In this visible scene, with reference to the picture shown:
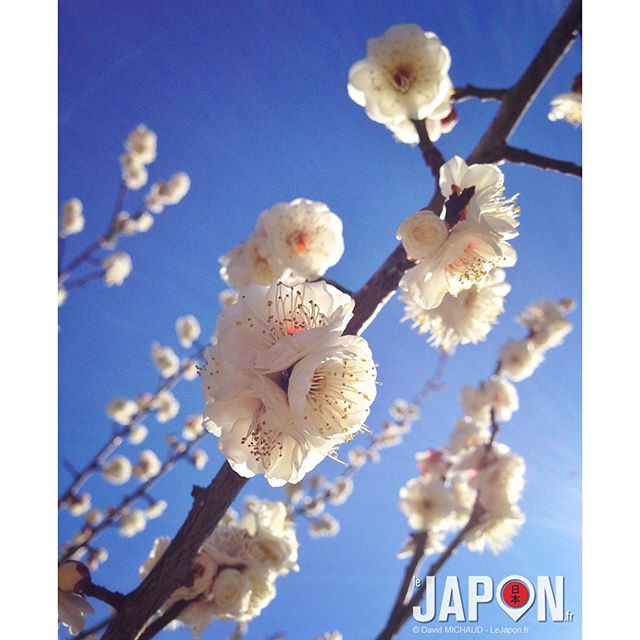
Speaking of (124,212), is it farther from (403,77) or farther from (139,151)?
(403,77)

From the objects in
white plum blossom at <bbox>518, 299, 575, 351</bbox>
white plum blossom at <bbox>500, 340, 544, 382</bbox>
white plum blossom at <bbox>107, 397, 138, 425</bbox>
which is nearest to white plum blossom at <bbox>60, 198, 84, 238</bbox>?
white plum blossom at <bbox>107, 397, 138, 425</bbox>

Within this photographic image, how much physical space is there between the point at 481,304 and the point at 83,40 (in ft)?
3.46

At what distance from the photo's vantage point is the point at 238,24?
137 cm

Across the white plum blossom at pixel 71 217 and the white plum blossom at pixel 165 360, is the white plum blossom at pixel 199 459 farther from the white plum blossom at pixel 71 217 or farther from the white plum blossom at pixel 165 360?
the white plum blossom at pixel 71 217

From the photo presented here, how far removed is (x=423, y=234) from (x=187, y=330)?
870 mm

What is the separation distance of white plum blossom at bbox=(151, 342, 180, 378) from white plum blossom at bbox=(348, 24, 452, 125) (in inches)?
31.8

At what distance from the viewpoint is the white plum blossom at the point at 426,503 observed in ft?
5.69

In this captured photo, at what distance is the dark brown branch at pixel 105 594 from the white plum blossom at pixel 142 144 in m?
0.95

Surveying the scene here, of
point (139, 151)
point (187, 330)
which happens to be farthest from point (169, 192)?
point (187, 330)

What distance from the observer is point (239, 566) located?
107 cm

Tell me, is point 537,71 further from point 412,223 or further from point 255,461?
point 255,461

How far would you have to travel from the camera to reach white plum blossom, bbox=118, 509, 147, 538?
140 cm

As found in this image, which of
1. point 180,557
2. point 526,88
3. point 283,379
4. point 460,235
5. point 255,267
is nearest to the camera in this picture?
point 283,379
